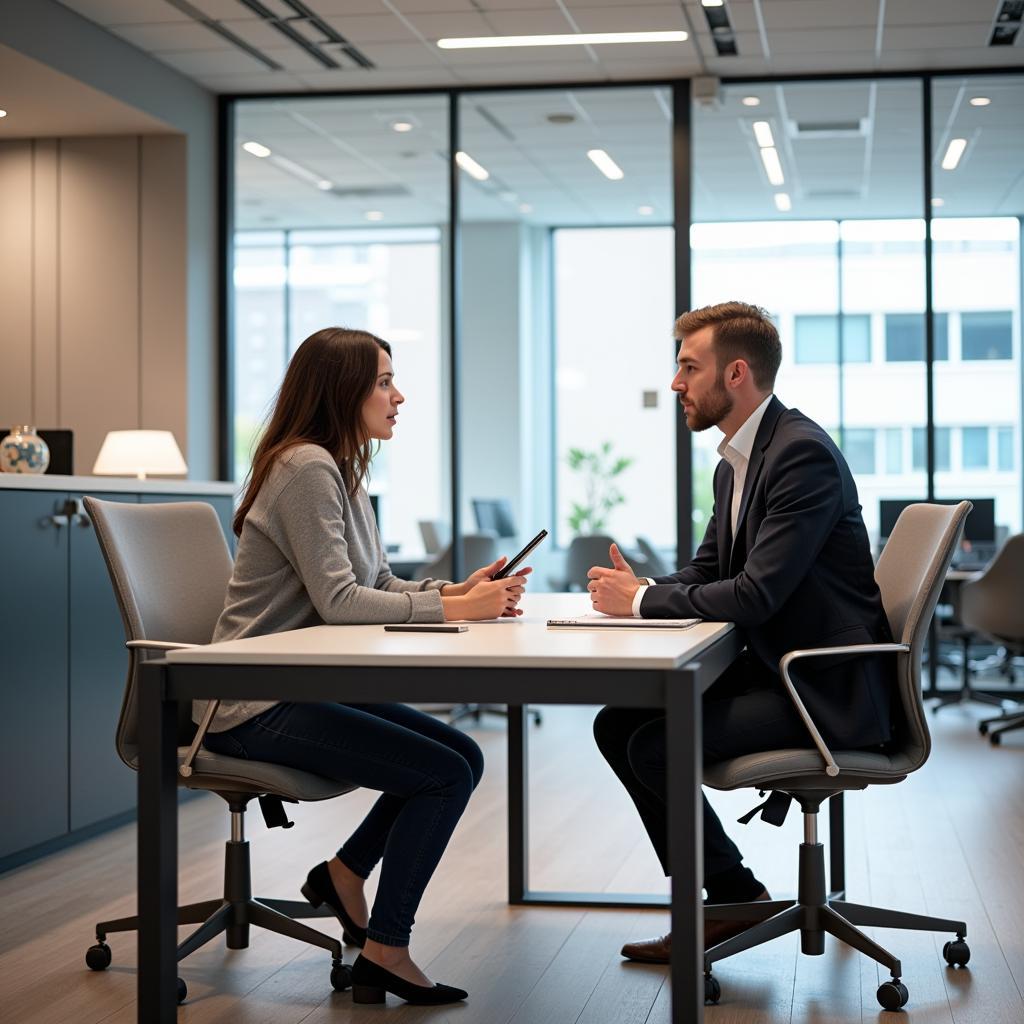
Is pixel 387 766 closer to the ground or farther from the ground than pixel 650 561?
closer to the ground

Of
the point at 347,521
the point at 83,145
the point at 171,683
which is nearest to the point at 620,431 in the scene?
the point at 83,145

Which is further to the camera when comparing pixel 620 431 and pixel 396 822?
pixel 620 431

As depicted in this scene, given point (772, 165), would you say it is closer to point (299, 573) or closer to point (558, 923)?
point (558, 923)

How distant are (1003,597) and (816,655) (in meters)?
4.00

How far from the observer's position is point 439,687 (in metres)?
2.08

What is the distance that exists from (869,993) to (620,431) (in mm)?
8272

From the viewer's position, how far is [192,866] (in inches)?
155

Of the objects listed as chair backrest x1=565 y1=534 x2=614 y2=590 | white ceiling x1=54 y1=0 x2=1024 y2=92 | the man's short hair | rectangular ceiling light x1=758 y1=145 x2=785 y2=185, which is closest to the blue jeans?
the man's short hair

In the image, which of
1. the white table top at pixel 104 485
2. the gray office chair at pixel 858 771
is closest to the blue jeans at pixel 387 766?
the gray office chair at pixel 858 771

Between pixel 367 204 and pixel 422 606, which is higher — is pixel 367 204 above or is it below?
above

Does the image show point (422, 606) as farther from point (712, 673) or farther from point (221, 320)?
point (221, 320)

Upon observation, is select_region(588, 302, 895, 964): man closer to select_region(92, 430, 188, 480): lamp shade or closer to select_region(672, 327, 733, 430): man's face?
select_region(672, 327, 733, 430): man's face

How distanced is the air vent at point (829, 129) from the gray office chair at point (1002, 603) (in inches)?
103

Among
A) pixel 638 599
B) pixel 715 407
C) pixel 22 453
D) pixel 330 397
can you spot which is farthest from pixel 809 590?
pixel 22 453
